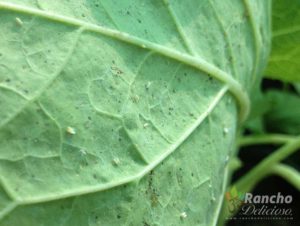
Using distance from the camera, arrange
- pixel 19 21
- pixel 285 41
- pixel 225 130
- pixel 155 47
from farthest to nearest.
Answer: pixel 285 41 < pixel 225 130 < pixel 155 47 < pixel 19 21

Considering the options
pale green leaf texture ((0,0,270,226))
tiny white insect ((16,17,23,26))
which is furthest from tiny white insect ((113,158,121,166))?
tiny white insect ((16,17,23,26))

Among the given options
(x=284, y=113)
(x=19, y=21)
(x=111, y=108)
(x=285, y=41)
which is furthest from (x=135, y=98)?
(x=284, y=113)

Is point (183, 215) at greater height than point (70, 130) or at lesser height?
lesser

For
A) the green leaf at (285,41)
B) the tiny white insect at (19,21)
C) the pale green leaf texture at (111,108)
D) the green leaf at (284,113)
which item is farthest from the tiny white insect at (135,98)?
the green leaf at (284,113)

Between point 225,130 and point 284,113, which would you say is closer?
point 225,130

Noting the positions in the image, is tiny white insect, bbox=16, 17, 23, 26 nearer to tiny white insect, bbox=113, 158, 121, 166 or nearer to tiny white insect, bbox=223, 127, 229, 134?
tiny white insect, bbox=113, 158, 121, 166

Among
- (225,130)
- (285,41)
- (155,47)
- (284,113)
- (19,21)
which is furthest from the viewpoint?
(284,113)

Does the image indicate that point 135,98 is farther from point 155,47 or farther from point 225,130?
point 225,130

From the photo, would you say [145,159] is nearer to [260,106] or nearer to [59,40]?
[59,40]
